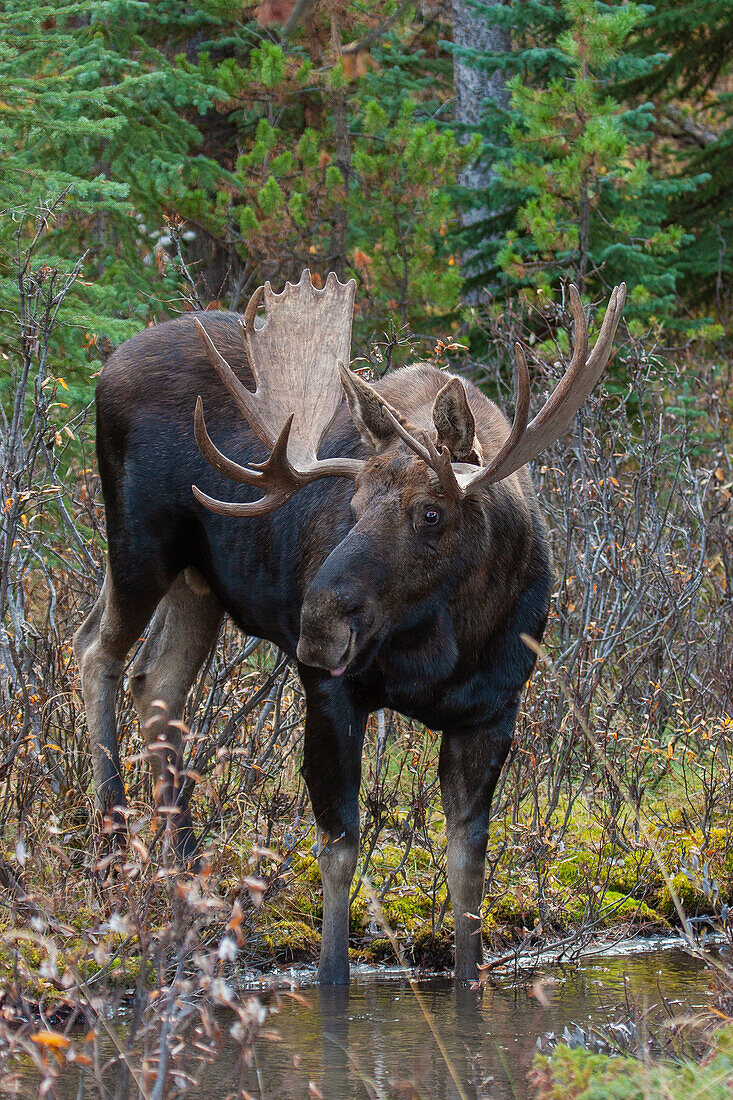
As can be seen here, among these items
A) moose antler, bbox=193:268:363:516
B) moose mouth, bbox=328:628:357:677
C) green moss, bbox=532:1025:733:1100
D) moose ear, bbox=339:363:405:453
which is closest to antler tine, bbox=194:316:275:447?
moose antler, bbox=193:268:363:516

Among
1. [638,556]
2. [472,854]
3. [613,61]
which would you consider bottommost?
[472,854]

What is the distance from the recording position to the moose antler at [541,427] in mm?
4465

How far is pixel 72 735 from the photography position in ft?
20.4

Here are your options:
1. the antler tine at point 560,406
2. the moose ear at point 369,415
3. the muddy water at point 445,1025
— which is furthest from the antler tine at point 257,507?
the muddy water at point 445,1025

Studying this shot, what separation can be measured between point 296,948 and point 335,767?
2.72ft

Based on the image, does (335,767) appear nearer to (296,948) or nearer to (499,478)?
(296,948)

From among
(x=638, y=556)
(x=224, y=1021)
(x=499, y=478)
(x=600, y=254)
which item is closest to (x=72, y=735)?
(x=224, y=1021)

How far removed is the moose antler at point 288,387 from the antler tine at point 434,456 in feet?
1.24

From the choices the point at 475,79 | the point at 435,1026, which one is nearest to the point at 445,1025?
the point at 435,1026

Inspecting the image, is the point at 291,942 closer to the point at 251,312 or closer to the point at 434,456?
the point at 434,456

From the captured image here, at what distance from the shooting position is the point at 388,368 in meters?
6.59

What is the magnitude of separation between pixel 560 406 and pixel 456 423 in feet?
1.15

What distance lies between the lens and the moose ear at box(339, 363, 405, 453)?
473 centimetres

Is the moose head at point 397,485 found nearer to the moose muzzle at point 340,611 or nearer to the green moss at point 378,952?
the moose muzzle at point 340,611
